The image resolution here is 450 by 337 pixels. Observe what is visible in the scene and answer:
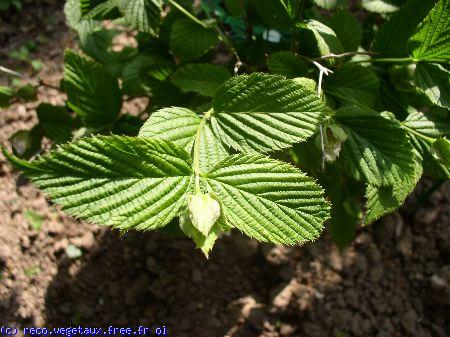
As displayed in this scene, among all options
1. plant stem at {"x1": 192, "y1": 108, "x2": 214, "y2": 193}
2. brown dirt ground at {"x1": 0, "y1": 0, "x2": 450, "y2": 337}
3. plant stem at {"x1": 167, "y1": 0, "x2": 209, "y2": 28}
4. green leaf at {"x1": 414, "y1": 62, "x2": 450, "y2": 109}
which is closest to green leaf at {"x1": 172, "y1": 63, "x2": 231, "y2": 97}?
plant stem at {"x1": 167, "y1": 0, "x2": 209, "y2": 28}

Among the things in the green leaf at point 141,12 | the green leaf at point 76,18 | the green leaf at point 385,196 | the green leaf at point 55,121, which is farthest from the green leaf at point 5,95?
the green leaf at point 385,196

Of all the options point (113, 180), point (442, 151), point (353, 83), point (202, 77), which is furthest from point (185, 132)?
point (442, 151)

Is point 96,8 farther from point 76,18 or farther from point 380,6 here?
point 380,6

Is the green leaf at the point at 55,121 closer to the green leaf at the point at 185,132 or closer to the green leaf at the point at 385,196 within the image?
the green leaf at the point at 185,132

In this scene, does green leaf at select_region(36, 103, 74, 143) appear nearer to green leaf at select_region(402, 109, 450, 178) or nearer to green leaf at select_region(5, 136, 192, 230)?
green leaf at select_region(5, 136, 192, 230)

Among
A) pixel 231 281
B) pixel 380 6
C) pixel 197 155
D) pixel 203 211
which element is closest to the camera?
pixel 203 211

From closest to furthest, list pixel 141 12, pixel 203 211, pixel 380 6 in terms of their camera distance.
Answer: pixel 203 211 < pixel 141 12 < pixel 380 6

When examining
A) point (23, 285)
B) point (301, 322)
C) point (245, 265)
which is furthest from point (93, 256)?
point (301, 322)

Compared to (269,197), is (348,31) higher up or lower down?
higher up
